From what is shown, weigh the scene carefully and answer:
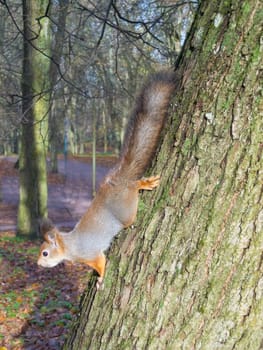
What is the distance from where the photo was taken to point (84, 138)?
39094 millimetres

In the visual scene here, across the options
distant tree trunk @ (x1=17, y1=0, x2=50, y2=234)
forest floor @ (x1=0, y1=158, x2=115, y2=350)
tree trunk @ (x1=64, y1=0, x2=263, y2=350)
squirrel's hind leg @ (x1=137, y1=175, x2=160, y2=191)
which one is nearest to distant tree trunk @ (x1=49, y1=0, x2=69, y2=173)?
distant tree trunk @ (x1=17, y1=0, x2=50, y2=234)

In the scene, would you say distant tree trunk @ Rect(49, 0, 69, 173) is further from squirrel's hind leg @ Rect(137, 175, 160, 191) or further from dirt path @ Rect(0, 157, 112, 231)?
squirrel's hind leg @ Rect(137, 175, 160, 191)

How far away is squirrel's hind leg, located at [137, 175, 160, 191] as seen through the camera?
167cm

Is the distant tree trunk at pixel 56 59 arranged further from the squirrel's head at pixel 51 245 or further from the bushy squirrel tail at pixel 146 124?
the bushy squirrel tail at pixel 146 124

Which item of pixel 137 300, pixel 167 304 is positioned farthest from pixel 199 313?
pixel 137 300

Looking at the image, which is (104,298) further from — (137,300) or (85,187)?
(85,187)

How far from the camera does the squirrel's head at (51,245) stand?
247 cm

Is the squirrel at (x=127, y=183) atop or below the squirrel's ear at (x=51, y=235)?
atop

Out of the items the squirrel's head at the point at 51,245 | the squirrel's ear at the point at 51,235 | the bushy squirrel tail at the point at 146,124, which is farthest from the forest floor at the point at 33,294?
the bushy squirrel tail at the point at 146,124

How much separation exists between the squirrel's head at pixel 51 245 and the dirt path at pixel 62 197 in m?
9.58

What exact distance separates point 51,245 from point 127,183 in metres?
0.79

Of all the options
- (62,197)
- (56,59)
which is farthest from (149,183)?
(62,197)

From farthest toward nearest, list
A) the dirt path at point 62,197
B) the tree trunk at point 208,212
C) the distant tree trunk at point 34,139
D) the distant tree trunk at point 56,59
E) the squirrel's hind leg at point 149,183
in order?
the dirt path at point 62,197, the distant tree trunk at point 34,139, the distant tree trunk at point 56,59, the squirrel's hind leg at point 149,183, the tree trunk at point 208,212

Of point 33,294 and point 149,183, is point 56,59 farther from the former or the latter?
point 149,183
